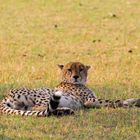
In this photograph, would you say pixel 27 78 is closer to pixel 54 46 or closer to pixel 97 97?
pixel 97 97

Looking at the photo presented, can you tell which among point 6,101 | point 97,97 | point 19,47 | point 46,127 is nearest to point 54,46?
point 19,47

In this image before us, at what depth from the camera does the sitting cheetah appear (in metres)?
9.26

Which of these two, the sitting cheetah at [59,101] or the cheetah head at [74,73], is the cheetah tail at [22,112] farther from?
the cheetah head at [74,73]

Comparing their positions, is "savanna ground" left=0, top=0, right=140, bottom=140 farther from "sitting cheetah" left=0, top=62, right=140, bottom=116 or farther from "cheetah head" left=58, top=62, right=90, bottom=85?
"cheetah head" left=58, top=62, right=90, bottom=85

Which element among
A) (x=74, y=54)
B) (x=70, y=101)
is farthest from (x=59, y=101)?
(x=74, y=54)

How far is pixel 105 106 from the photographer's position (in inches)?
389

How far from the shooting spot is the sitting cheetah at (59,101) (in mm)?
9262

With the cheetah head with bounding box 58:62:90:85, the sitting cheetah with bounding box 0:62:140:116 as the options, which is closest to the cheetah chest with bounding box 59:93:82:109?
the sitting cheetah with bounding box 0:62:140:116

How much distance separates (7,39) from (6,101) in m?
7.92

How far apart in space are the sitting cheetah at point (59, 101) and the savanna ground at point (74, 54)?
0.19 meters

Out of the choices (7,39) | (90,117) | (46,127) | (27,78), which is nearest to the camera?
(46,127)

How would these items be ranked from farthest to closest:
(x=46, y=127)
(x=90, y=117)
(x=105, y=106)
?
(x=105, y=106)
(x=90, y=117)
(x=46, y=127)

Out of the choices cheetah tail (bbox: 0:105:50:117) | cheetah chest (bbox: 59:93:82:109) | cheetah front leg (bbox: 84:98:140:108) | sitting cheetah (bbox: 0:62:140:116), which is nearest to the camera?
cheetah tail (bbox: 0:105:50:117)

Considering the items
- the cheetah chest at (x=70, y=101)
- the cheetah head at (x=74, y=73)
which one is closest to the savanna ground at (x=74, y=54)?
the cheetah chest at (x=70, y=101)
